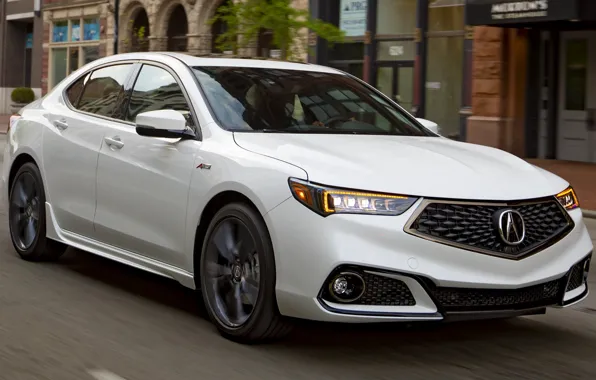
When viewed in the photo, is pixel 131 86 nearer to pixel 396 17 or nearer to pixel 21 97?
pixel 396 17

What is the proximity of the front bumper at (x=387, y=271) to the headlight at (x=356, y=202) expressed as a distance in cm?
3

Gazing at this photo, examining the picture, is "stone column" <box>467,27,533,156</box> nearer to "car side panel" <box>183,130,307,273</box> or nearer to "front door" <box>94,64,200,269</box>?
"front door" <box>94,64,200,269</box>

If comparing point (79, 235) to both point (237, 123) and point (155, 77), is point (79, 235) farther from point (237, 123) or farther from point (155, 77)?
point (237, 123)

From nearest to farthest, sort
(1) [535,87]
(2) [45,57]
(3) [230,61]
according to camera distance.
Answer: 1. (3) [230,61]
2. (1) [535,87]
3. (2) [45,57]

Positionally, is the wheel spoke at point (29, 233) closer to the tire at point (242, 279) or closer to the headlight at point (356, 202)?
the tire at point (242, 279)

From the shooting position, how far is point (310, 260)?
4957 millimetres

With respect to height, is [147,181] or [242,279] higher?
[147,181]

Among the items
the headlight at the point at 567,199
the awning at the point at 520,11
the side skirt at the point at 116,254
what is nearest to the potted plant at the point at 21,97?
the awning at the point at 520,11

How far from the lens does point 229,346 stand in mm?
5391

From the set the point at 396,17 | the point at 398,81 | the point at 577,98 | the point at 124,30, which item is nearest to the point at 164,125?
the point at 577,98

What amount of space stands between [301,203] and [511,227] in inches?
40.3

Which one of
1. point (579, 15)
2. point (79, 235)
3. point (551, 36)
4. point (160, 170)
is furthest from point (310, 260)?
point (551, 36)

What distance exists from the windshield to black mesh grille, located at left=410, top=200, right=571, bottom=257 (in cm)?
133

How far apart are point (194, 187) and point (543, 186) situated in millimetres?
1886
